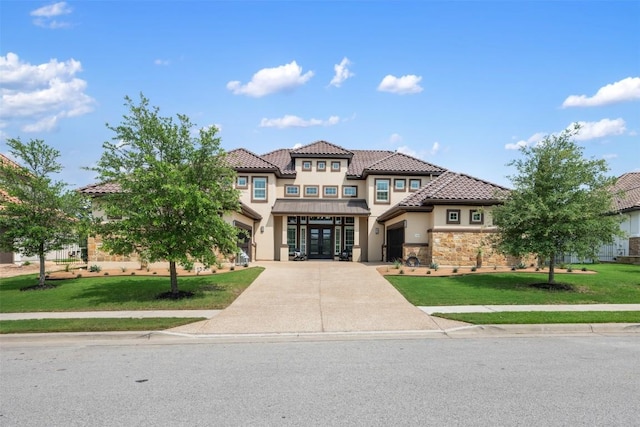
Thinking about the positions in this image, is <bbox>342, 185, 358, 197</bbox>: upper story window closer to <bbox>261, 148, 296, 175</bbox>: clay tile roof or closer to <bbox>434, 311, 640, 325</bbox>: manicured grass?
<bbox>261, 148, 296, 175</bbox>: clay tile roof

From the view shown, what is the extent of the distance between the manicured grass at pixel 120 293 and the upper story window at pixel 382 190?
1482 cm

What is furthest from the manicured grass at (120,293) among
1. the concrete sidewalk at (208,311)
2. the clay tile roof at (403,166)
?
the clay tile roof at (403,166)

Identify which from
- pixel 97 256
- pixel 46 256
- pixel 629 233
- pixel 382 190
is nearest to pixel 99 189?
pixel 97 256

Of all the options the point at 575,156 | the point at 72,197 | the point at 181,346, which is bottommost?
the point at 181,346

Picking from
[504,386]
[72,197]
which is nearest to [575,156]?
[504,386]

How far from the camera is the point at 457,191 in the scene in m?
23.5

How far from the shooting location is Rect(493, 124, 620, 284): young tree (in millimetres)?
14641

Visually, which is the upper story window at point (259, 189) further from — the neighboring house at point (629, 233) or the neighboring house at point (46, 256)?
the neighboring house at point (629, 233)

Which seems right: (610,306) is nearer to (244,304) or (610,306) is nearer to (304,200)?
(244,304)

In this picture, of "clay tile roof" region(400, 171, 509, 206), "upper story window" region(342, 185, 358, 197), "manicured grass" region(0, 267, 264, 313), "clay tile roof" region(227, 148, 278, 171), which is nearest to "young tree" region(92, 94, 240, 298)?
"manicured grass" region(0, 267, 264, 313)

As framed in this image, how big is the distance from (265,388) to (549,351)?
5135mm

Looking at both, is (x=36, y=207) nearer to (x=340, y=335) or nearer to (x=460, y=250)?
(x=340, y=335)

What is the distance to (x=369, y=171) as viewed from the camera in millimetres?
31062

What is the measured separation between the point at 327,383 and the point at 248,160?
87.9ft
